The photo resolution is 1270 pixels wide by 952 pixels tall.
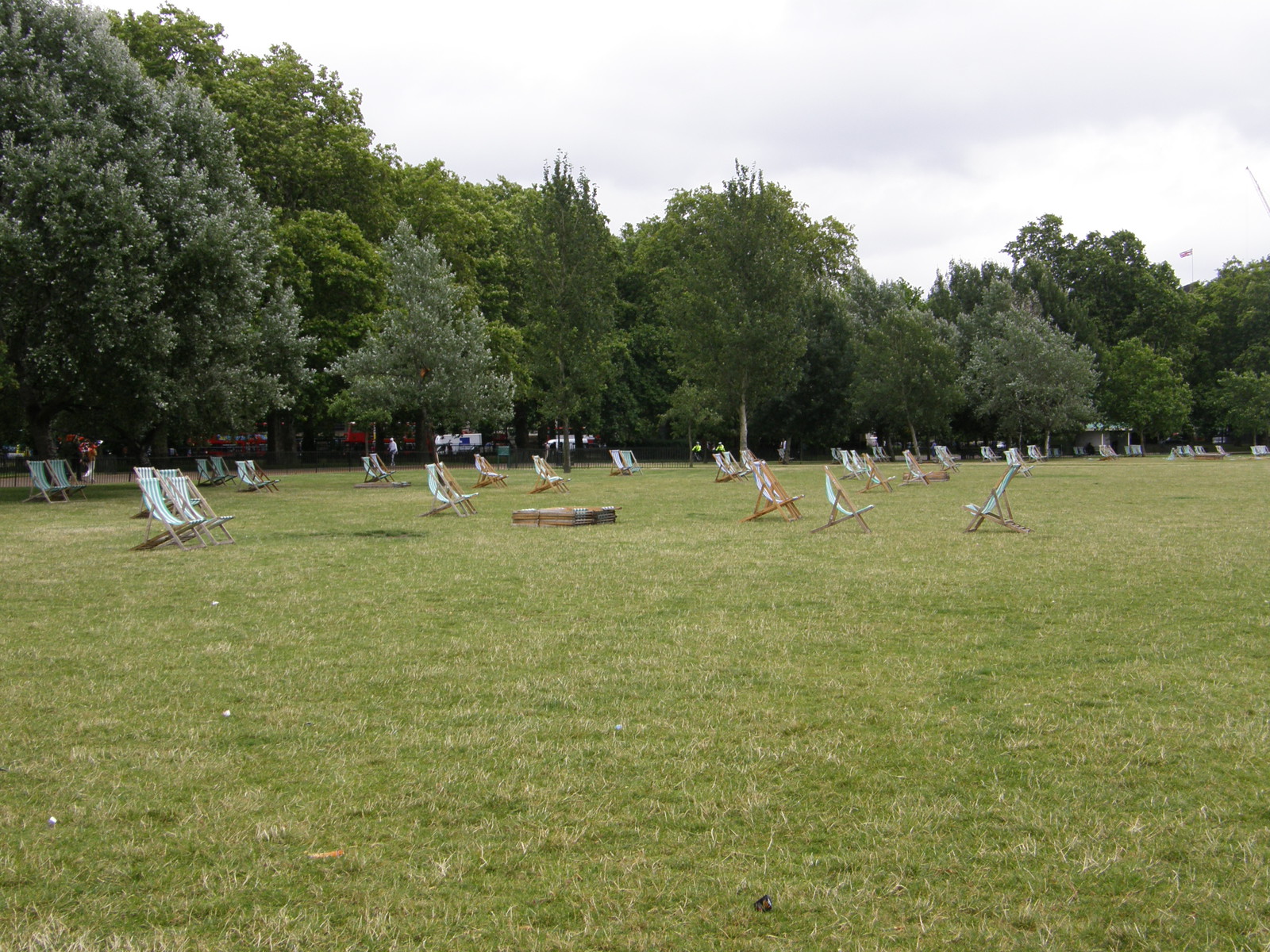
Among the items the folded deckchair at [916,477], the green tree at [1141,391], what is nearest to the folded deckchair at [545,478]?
the folded deckchair at [916,477]

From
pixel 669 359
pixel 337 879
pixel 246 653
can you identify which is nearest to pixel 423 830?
pixel 337 879

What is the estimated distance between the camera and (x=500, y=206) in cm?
5316

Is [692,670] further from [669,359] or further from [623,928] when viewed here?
[669,359]

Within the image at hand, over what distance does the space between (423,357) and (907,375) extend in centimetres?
2721

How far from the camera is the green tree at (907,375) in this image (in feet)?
167

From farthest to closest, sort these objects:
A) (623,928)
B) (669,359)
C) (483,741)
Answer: (669,359) < (483,741) < (623,928)

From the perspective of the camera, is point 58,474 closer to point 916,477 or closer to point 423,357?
point 423,357

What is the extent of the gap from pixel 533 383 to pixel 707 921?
44.8 m

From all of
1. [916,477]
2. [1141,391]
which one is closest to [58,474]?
[916,477]

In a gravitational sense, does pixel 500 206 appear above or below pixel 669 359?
above

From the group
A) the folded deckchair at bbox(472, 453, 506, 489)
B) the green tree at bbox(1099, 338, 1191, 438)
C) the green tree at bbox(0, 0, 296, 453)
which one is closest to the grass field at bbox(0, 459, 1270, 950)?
the green tree at bbox(0, 0, 296, 453)

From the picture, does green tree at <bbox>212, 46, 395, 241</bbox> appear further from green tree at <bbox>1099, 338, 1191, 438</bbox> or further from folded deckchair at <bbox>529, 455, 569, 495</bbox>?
green tree at <bbox>1099, 338, 1191, 438</bbox>

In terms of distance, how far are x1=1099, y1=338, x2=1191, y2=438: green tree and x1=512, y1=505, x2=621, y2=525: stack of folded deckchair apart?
54.9 m

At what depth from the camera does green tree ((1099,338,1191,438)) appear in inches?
2434
